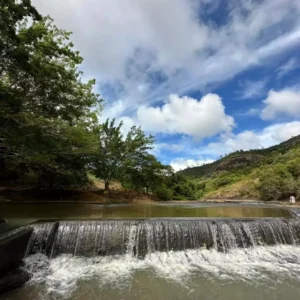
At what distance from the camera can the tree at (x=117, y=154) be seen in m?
23.7

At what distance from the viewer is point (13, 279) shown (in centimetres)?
641

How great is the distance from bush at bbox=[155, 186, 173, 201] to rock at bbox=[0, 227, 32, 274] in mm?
19913

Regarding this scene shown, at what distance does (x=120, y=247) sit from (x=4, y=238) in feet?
11.3

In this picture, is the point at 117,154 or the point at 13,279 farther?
the point at 117,154

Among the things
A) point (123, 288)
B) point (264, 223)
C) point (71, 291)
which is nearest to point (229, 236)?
point (264, 223)

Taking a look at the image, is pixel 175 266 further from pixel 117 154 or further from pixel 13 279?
pixel 117 154

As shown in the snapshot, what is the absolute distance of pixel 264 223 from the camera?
33.4 ft

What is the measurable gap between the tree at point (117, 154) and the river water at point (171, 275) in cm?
1518

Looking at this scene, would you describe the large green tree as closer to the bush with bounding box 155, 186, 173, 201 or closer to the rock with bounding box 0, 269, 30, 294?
the rock with bounding box 0, 269, 30, 294

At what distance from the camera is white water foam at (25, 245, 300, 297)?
22.5ft

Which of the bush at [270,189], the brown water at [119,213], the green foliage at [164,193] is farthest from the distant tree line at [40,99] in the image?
the bush at [270,189]

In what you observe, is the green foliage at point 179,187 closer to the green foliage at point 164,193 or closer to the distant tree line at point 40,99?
the green foliage at point 164,193

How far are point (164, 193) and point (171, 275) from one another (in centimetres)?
2083

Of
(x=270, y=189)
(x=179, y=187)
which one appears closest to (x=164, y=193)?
(x=179, y=187)
